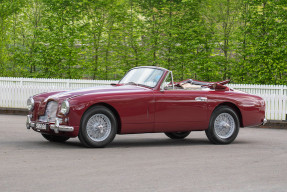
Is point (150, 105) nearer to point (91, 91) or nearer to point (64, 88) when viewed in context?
point (91, 91)

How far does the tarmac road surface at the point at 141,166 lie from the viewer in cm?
702

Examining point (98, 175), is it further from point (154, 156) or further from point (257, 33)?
point (257, 33)

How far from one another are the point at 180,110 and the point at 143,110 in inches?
36.3

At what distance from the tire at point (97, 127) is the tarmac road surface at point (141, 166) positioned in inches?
7.8

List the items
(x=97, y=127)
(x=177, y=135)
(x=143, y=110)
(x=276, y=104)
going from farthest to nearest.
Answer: (x=276, y=104)
(x=177, y=135)
(x=143, y=110)
(x=97, y=127)

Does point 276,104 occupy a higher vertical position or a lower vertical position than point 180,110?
lower

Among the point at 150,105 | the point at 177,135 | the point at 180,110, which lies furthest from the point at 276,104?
the point at 150,105

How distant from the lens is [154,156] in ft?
32.4

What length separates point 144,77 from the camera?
1196cm

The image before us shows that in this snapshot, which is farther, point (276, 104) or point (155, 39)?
point (155, 39)

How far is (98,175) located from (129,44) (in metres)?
26.6

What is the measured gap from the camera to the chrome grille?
35.2 feet

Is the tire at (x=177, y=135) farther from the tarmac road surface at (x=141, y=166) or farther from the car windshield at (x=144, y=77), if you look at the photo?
the car windshield at (x=144, y=77)

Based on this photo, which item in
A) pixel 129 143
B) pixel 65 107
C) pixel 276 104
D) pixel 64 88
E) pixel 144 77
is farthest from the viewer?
pixel 64 88
